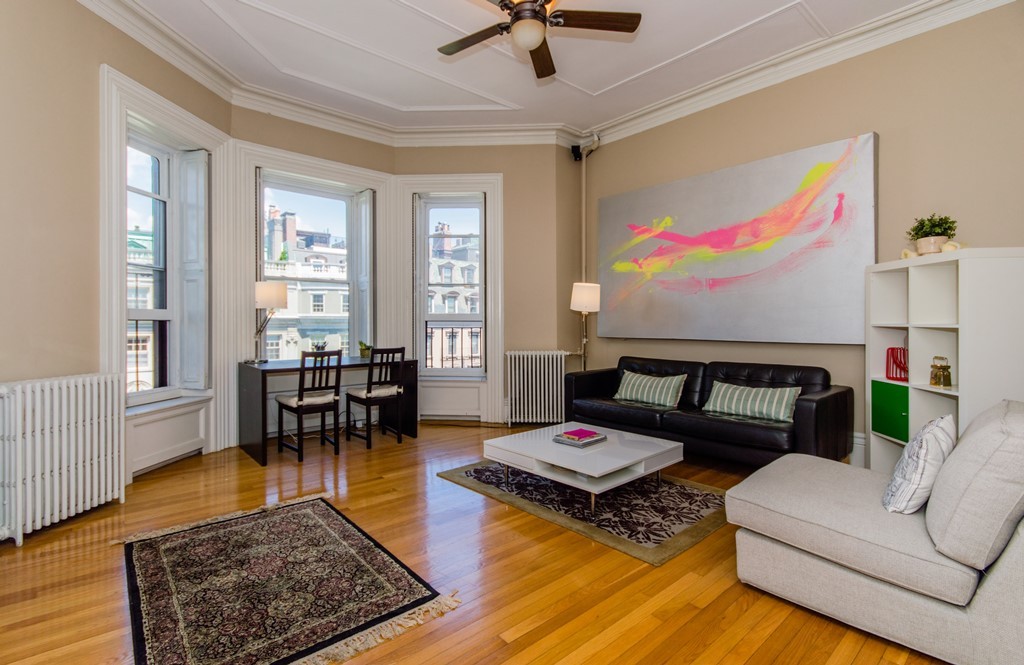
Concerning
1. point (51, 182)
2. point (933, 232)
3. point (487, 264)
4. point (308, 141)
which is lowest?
point (933, 232)

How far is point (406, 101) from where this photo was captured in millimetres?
4902

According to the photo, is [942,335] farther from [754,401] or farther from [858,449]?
[754,401]

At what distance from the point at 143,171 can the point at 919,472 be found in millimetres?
5372

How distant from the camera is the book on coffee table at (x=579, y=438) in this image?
10.9ft

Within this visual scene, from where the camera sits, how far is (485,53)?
4023 mm

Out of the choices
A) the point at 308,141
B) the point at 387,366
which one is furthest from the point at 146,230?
the point at 387,366

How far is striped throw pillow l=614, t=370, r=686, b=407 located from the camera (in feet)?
14.3

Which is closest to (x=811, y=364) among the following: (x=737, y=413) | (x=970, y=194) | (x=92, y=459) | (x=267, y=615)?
(x=737, y=413)

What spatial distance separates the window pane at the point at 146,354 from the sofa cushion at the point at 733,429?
4223 mm

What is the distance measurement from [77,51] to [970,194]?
5.77 meters

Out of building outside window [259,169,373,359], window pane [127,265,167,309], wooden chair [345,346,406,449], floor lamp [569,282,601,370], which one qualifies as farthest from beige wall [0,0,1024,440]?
wooden chair [345,346,406,449]

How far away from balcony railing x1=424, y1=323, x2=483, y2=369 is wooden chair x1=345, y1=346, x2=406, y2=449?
81cm

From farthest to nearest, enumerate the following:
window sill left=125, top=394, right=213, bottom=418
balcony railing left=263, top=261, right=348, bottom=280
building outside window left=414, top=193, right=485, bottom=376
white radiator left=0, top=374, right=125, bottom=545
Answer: building outside window left=414, top=193, right=485, bottom=376 → balcony railing left=263, top=261, right=348, bottom=280 → window sill left=125, top=394, right=213, bottom=418 → white radiator left=0, top=374, right=125, bottom=545

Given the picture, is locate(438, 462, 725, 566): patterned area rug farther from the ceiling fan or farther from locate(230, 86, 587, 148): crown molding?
locate(230, 86, 587, 148): crown molding
